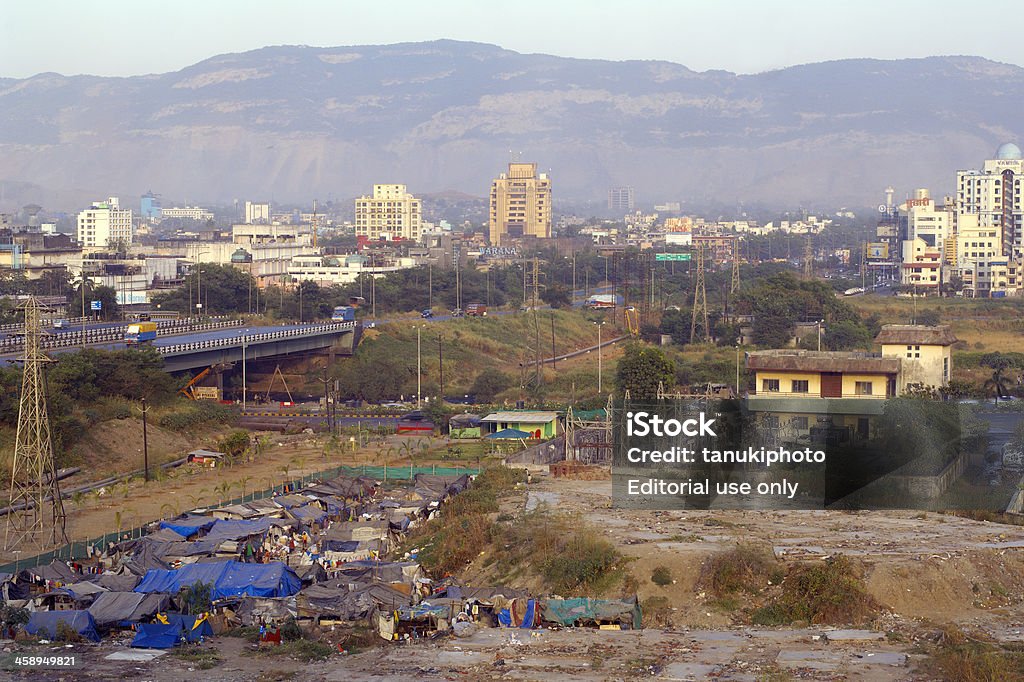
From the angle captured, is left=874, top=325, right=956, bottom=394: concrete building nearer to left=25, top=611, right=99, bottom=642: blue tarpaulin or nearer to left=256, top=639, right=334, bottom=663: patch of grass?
left=256, top=639, right=334, bottom=663: patch of grass

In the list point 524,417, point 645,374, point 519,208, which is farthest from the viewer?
point 519,208

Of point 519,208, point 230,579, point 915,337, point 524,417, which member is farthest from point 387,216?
point 230,579

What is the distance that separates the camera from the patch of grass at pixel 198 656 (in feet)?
53.1

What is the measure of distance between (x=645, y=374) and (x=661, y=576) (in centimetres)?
1796

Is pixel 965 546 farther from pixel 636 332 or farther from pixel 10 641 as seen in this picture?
pixel 636 332

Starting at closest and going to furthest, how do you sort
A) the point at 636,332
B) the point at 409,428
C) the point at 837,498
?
the point at 837,498
the point at 409,428
the point at 636,332

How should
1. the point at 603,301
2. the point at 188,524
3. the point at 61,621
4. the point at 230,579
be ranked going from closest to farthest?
the point at 61,621 → the point at 230,579 → the point at 188,524 → the point at 603,301

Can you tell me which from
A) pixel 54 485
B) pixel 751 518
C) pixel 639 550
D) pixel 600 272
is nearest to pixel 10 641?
pixel 54 485

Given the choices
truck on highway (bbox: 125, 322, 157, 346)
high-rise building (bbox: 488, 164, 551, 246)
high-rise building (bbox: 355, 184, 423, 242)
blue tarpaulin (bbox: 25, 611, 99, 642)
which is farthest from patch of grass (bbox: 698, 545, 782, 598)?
high-rise building (bbox: 488, 164, 551, 246)

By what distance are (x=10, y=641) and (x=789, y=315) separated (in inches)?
1648

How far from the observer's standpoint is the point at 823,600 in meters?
17.9

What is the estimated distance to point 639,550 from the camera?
1955cm

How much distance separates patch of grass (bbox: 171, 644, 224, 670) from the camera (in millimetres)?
16172

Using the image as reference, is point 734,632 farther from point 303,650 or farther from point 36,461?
point 36,461
